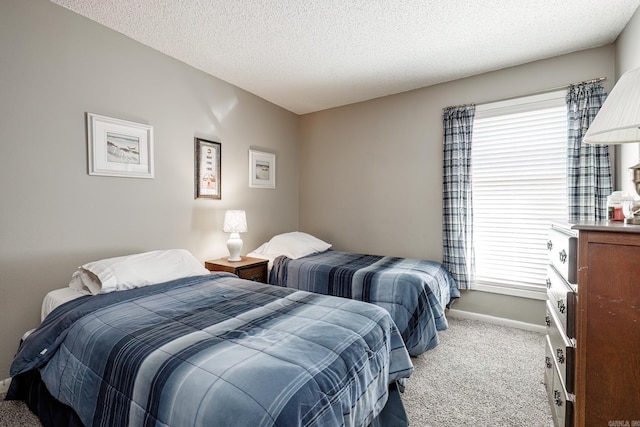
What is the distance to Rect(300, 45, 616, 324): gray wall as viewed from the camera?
114 inches

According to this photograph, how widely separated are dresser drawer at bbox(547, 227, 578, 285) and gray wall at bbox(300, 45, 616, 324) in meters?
1.69

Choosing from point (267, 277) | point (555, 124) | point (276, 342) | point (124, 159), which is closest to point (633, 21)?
point (555, 124)

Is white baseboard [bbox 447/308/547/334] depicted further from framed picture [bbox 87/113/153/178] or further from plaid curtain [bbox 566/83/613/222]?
framed picture [bbox 87/113/153/178]

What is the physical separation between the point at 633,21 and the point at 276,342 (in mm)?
3218

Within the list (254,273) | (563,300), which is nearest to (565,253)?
(563,300)

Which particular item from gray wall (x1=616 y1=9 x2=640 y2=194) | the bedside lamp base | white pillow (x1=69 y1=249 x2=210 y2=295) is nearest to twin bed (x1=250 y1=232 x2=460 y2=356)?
the bedside lamp base

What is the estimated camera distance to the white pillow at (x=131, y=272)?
1884 mm

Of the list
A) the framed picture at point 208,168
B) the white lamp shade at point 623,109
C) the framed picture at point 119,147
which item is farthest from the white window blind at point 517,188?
the framed picture at point 119,147

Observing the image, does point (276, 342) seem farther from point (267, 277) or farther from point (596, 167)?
point (596, 167)

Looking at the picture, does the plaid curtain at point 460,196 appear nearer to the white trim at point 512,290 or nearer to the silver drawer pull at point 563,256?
the white trim at point 512,290

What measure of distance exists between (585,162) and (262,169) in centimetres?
325

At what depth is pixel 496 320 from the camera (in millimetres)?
3088

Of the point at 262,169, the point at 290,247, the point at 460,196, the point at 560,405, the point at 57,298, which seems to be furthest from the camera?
the point at 262,169

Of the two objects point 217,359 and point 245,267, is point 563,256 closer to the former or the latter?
point 217,359
